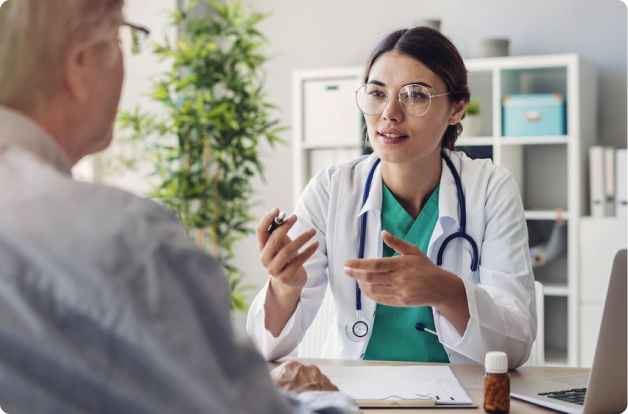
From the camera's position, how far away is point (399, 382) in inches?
54.4

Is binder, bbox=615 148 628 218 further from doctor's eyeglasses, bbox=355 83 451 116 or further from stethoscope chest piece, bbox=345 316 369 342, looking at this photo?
stethoscope chest piece, bbox=345 316 369 342

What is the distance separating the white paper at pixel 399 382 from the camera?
128cm

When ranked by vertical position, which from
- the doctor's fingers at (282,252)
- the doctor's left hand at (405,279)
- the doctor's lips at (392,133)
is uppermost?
the doctor's lips at (392,133)

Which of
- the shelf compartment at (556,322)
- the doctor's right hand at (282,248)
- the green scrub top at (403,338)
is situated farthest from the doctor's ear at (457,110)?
the shelf compartment at (556,322)

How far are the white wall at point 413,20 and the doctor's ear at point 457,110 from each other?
1.47 meters

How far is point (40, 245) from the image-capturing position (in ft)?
1.91

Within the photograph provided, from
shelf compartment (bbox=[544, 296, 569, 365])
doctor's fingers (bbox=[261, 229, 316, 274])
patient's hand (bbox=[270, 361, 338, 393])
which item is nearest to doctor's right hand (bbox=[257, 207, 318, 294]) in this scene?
doctor's fingers (bbox=[261, 229, 316, 274])

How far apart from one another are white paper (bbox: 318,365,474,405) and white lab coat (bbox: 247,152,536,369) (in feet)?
0.54

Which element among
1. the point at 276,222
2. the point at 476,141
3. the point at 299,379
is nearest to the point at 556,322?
the point at 476,141

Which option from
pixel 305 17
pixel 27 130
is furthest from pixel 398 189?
pixel 305 17

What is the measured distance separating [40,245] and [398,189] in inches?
59.9

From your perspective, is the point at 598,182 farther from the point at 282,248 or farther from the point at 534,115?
the point at 282,248

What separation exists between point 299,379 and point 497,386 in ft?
1.11

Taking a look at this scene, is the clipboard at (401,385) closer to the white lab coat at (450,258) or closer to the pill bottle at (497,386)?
the pill bottle at (497,386)
